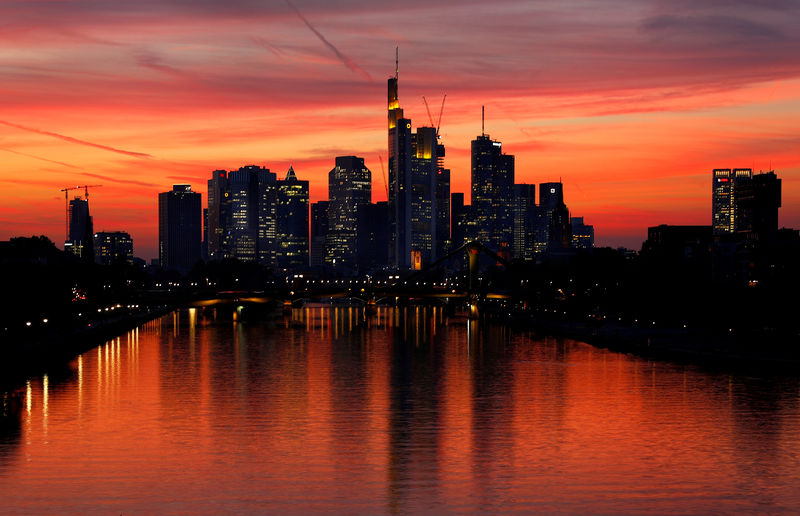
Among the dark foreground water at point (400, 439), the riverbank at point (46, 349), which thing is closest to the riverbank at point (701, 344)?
the dark foreground water at point (400, 439)

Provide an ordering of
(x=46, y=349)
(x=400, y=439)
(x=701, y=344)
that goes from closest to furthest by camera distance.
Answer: (x=400, y=439)
(x=46, y=349)
(x=701, y=344)

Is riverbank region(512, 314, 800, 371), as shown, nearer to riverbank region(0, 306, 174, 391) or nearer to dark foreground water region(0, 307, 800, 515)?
dark foreground water region(0, 307, 800, 515)

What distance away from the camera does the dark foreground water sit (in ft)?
112

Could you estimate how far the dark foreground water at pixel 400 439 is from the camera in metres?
34.0

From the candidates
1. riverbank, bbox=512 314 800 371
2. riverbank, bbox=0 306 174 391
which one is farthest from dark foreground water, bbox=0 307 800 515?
riverbank, bbox=512 314 800 371

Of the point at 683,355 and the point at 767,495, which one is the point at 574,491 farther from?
the point at 683,355

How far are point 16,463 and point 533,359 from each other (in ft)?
193

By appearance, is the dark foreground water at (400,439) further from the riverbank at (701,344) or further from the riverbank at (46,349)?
the riverbank at (701,344)

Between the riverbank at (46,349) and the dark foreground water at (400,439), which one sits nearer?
the dark foreground water at (400,439)

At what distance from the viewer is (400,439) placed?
1790 inches

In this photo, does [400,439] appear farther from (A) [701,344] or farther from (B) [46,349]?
(A) [701,344]

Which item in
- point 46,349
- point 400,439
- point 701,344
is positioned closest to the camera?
point 400,439

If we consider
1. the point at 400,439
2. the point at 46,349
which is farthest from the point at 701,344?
the point at 400,439

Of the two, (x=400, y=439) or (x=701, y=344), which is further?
(x=701, y=344)
